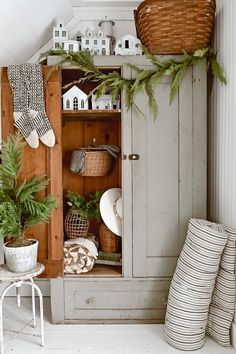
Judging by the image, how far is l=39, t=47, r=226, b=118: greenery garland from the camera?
2.30 meters

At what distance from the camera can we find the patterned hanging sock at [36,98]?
7.59ft

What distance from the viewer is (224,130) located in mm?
2297

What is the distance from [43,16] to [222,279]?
204cm

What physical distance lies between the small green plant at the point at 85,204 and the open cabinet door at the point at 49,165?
0.95 feet

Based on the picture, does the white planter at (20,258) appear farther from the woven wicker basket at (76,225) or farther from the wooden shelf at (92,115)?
the wooden shelf at (92,115)

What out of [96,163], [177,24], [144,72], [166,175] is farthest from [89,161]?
[177,24]

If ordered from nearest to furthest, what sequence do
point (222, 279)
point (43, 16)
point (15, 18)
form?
1. point (222, 279)
2. point (15, 18)
3. point (43, 16)

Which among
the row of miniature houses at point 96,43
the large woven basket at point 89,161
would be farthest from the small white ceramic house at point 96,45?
the large woven basket at point 89,161

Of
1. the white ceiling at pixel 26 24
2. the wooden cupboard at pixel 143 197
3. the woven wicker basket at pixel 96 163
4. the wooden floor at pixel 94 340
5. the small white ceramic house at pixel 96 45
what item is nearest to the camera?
the wooden floor at pixel 94 340

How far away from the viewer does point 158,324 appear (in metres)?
2.42

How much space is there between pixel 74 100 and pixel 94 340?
1479 millimetres

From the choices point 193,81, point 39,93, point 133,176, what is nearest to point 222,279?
point 133,176

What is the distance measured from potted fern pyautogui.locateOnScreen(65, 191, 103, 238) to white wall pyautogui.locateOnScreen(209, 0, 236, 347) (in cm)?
80

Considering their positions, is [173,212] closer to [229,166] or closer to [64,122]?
[229,166]
